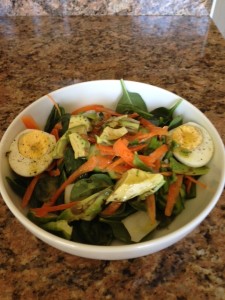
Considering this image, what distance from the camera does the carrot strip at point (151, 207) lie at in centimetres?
69

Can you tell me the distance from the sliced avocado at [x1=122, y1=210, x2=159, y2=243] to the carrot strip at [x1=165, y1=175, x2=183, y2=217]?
1.4 inches

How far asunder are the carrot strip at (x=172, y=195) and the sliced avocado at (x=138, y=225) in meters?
0.04

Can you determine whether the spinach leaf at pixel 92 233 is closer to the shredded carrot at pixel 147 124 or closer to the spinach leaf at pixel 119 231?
Answer: the spinach leaf at pixel 119 231

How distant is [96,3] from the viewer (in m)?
1.48

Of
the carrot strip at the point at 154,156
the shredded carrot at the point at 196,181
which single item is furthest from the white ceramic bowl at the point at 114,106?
the carrot strip at the point at 154,156

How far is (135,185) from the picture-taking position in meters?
0.66

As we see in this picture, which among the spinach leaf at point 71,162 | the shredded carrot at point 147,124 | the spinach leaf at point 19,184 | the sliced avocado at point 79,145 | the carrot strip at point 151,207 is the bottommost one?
the spinach leaf at point 19,184

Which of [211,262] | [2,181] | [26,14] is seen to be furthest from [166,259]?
[26,14]

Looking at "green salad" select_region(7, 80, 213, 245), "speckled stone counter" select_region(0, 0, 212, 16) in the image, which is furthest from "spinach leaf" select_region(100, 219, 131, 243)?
"speckled stone counter" select_region(0, 0, 212, 16)

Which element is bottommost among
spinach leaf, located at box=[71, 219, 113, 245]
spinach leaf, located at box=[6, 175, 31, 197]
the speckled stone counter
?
spinach leaf, located at box=[71, 219, 113, 245]

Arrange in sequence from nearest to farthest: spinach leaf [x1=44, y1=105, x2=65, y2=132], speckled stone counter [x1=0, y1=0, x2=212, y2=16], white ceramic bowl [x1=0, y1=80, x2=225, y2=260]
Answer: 1. white ceramic bowl [x1=0, y1=80, x2=225, y2=260]
2. spinach leaf [x1=44, y1=105, x2=65, y2=132]
3. speckled stone counter [x1=0, y1=0, x2=212, y2=16]

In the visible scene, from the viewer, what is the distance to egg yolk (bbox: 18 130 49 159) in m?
0.79

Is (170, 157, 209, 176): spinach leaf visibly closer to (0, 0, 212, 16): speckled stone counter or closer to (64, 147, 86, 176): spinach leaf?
(64, 147, 86, 176): spinach leaf

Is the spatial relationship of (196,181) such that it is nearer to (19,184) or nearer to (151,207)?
(151,207)
